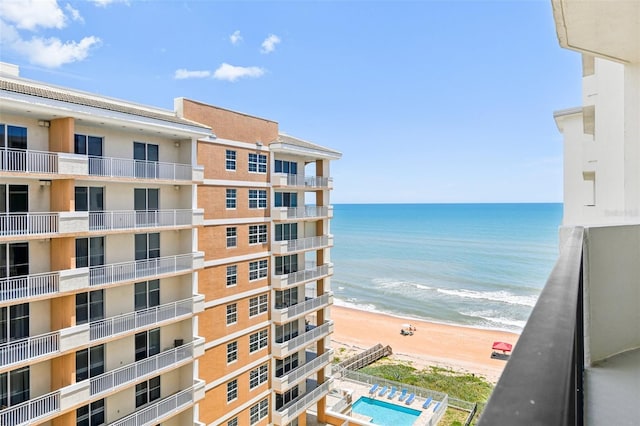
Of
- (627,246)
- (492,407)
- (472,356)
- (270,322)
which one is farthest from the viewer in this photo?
(472,356)

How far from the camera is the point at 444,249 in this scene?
80250 mm

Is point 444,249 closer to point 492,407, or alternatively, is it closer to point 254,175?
point 254,175

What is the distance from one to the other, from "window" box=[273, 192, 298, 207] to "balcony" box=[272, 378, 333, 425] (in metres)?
8.55

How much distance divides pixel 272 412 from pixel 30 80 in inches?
568

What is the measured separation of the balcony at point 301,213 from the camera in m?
16.3

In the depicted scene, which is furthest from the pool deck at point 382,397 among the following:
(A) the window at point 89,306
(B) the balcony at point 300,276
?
(A) the window at point 89,306

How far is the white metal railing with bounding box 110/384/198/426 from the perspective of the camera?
11508mm

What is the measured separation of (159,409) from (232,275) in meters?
4.87

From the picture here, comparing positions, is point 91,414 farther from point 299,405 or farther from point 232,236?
point 299,405

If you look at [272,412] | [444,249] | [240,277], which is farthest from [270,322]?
[444,249]

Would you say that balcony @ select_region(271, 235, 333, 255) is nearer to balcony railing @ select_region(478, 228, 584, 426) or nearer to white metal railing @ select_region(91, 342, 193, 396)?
white metal railing @ select_region(91, 342, 193, 396)

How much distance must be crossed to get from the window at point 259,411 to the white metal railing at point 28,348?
8.46m

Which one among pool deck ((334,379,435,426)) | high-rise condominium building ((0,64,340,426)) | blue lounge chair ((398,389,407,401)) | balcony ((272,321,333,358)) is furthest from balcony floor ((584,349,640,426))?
blue lounge chair ((398,389,407,401))

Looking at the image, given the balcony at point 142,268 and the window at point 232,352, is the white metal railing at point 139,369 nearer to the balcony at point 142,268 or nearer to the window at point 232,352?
the window at point 232,352
